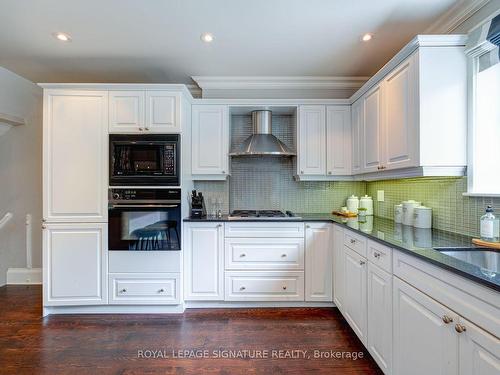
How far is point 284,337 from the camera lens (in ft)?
7.29

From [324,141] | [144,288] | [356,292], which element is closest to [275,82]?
[324,141]

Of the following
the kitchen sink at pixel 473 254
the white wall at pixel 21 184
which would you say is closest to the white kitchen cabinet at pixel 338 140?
the kitchen sink at pixel 473 254

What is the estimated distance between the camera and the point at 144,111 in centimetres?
261

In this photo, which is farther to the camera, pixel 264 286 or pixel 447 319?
pixel 264 286

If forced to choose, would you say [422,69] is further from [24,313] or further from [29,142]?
[29,142]

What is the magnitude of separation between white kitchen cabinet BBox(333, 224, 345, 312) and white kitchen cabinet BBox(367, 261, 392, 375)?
22.6 inches

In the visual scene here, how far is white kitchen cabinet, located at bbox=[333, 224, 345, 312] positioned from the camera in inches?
95.8

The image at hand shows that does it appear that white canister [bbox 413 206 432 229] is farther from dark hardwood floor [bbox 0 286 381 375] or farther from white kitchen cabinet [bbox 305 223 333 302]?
dark hardwood floor [bbox 0 286 381 375]

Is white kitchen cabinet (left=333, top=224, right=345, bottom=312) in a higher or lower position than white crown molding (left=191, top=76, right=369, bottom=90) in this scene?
lower

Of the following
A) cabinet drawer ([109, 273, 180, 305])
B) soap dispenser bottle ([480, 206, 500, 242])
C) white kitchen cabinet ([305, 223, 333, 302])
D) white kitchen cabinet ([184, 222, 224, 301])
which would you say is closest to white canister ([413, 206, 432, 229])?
soap dispenser bottle ([480, 206, 500, 242])

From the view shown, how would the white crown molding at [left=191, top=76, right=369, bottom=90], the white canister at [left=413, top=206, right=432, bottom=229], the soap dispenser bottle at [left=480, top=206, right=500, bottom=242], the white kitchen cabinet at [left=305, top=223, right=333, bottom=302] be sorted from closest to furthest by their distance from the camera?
the soap dispenser bottle at [left=480, top=206, right=500, bottom=242] → the white canister at [left=413, top=206, right=432, bottom=229] → the white kitchen cabinet at [left=305, top=223, right=333, bottom=302] → the white crown molding at [left=191, top=76, right=369, bottom=90]

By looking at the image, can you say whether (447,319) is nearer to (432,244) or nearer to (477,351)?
(477,351)

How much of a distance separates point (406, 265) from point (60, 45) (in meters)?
3.28

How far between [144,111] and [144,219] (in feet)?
3.46
